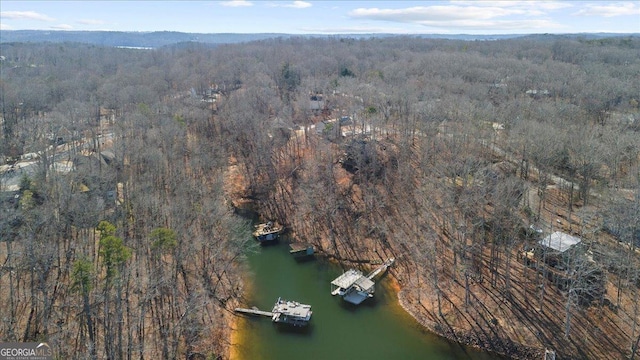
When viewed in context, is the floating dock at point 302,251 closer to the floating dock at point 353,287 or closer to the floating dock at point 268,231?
the floating dock at point 268,231

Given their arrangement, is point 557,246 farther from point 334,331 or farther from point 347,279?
point 334,331

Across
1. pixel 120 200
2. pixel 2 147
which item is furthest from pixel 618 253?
pixel 2 147

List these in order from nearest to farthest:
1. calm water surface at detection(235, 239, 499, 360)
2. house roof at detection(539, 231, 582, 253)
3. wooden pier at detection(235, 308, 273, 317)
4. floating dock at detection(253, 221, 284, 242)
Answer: calm water surface at detection(235, 239, 499, 360) → wooden pier at detection(235, 308, 273, 317) → house roof at detection(539, 231, 582, 253) → floating dock at detection(253, 221, 284, 242)

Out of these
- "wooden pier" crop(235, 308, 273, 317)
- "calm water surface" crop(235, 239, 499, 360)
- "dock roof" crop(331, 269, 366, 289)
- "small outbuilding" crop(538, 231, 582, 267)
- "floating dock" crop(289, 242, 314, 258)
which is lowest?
"calm water surface" crop(235, 239, 499, 360)

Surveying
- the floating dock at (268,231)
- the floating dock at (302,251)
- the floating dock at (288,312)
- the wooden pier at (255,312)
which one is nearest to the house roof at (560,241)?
the floating dock at (288,312)

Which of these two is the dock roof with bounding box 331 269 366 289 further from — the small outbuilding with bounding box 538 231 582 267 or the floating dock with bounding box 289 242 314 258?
the small outbuilding with bounding box 538 231 582 267

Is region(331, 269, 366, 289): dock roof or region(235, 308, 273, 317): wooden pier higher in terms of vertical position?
region(331, 269, 366, 289): dock roof

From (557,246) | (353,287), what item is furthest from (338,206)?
(557,246)

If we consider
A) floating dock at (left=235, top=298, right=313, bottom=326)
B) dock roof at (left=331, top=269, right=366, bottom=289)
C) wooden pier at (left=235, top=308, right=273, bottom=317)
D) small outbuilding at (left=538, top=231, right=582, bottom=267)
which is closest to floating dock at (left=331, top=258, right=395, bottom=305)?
dock roof at (left=331, top=269, right=366, bottom=289)
